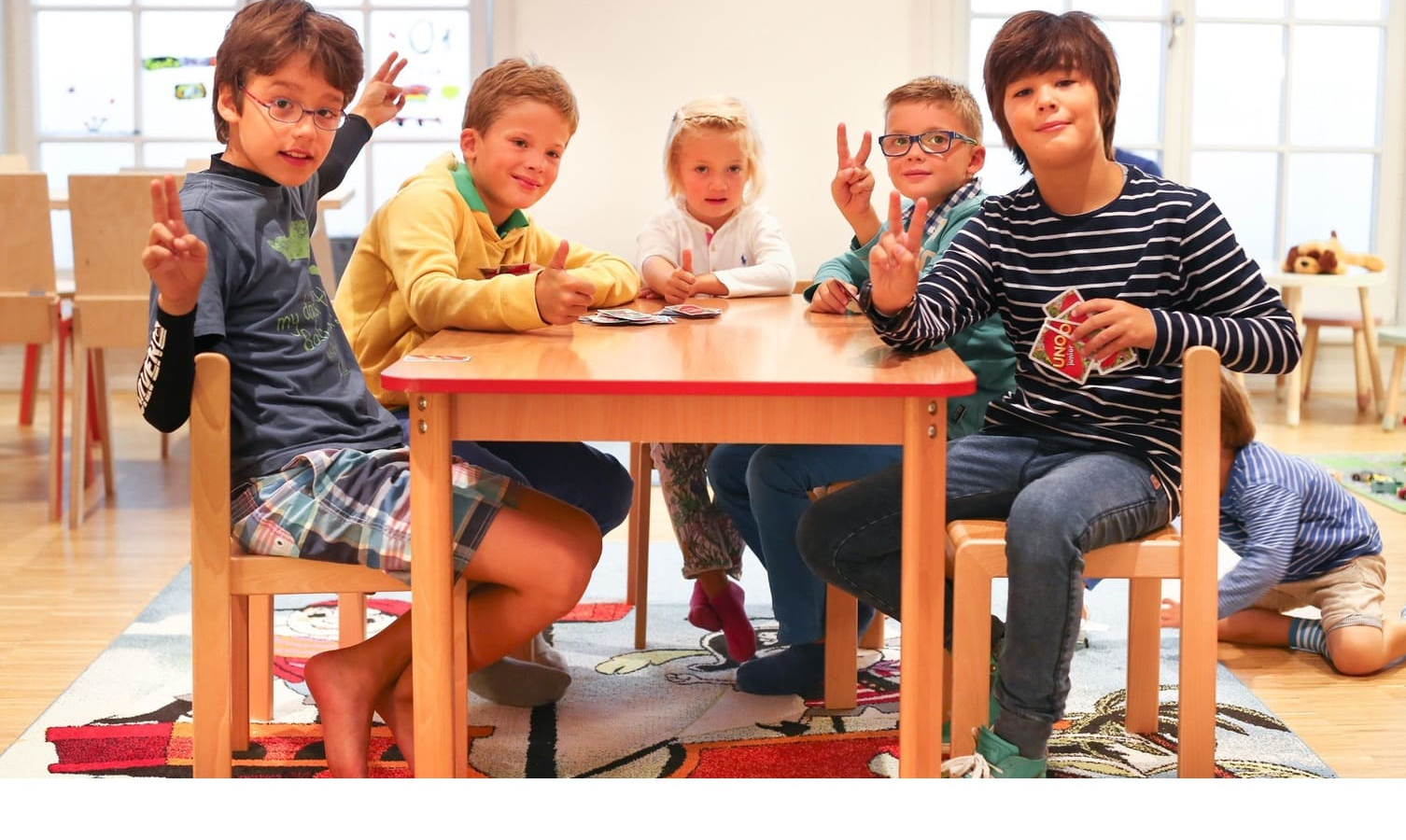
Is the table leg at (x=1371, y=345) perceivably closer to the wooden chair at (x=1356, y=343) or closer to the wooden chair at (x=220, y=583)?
the wooden chair at (x=1356, y=343)

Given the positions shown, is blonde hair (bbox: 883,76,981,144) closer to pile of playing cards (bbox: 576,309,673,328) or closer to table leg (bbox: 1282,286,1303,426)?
pile of playing cards (bbox: 576,309,673,328)

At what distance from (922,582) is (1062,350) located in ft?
1.33

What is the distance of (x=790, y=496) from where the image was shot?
7.15 ft

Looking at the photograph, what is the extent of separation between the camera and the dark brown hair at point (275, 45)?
1.77 m

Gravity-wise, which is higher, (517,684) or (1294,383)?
(1294,383)

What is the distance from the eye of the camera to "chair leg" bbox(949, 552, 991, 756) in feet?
5.56

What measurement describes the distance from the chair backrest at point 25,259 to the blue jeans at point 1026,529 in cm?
248

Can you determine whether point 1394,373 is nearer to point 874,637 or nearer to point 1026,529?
point 874,637

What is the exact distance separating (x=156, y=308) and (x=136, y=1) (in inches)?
179

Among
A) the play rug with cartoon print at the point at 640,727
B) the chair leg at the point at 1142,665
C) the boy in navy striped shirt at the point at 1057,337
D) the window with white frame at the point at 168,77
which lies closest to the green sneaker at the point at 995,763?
the boy in navy striped shirt at the point at 1057,337

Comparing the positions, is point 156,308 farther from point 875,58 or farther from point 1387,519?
point 875,58

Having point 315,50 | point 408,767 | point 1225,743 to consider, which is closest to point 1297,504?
point 1225,743

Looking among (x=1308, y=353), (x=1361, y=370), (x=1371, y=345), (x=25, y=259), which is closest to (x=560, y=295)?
(x=25, y=259)

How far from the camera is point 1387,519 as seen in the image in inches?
140
